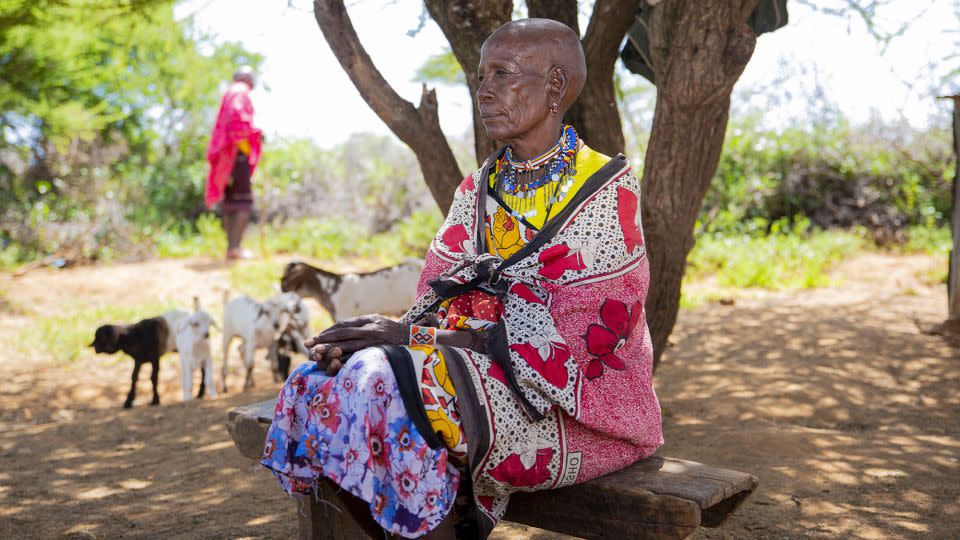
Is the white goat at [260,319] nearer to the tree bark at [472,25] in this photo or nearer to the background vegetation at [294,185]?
the tree bark at [472,25]

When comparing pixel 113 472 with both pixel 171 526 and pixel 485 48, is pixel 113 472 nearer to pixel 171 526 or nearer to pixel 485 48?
pixel 171 526

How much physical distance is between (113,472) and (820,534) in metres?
3.40

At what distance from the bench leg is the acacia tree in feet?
7.08

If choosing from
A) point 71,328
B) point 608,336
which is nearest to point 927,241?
point 71,328

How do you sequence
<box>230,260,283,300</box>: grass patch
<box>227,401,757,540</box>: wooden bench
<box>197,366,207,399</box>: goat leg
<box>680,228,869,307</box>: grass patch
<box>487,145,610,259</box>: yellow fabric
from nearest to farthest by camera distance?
1. <box>227,401,757,540</box>: wooden bench
2. <box>487,145,610,259</box>: yellow fabric
3. <box>197,366,207,399</box>: goat leg
4. <box>680,228,869,307</box>: grass patch
5. <box>230,260,283,300</box>: grass patch

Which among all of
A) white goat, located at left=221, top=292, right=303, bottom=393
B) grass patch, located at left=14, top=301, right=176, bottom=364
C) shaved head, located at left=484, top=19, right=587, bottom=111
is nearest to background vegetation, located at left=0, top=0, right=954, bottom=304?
grass patch, located at left=14, top=301, right=176, bottom=364

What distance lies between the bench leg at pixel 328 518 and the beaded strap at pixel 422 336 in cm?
47

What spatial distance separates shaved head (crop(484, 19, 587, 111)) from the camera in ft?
9.28

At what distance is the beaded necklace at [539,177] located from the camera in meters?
2.81

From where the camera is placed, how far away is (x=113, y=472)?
15.4 feet

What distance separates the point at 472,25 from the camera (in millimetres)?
4410

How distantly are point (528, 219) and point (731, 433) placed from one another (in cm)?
225

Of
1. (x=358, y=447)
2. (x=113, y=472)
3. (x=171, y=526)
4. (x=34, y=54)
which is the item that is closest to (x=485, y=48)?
(x=358, y=447)

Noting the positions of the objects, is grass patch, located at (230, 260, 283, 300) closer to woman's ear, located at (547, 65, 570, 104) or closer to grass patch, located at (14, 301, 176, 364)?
grass patch, located at (14, 301, 176, 364)
